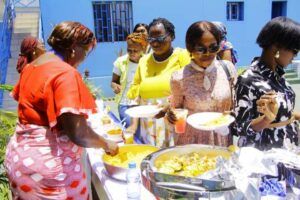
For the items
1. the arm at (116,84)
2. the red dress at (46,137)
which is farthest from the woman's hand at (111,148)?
the arm at (116,84)

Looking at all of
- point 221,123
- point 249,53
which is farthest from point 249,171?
point 249,53

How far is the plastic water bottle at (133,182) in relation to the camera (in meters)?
1.42

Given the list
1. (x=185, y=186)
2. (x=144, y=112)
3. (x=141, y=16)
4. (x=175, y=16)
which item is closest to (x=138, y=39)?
(x=144, y=112)

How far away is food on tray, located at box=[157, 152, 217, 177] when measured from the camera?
1389mm

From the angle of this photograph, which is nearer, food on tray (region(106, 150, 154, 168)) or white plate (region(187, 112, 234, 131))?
white plate (region(187, 112, 234, 131))

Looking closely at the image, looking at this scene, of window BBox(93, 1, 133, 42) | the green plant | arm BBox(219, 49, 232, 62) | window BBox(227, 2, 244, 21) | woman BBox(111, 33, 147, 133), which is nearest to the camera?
the green plant

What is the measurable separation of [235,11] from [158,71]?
784 cm

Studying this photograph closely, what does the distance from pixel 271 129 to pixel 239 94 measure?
217 mm

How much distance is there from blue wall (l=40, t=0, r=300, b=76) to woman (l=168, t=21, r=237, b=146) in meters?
6.32

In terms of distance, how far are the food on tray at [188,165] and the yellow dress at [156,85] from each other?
743 millimetres

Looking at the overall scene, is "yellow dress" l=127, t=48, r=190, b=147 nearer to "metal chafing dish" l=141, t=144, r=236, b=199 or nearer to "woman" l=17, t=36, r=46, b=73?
"metal chafing dish" l=141, t=144, r=236, b=199

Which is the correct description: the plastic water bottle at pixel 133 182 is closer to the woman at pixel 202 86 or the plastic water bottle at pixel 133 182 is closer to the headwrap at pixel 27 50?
the woman at pixel 202 86

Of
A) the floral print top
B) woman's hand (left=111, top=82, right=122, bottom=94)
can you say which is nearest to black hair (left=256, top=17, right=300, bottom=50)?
the floral print top

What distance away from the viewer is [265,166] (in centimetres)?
118
